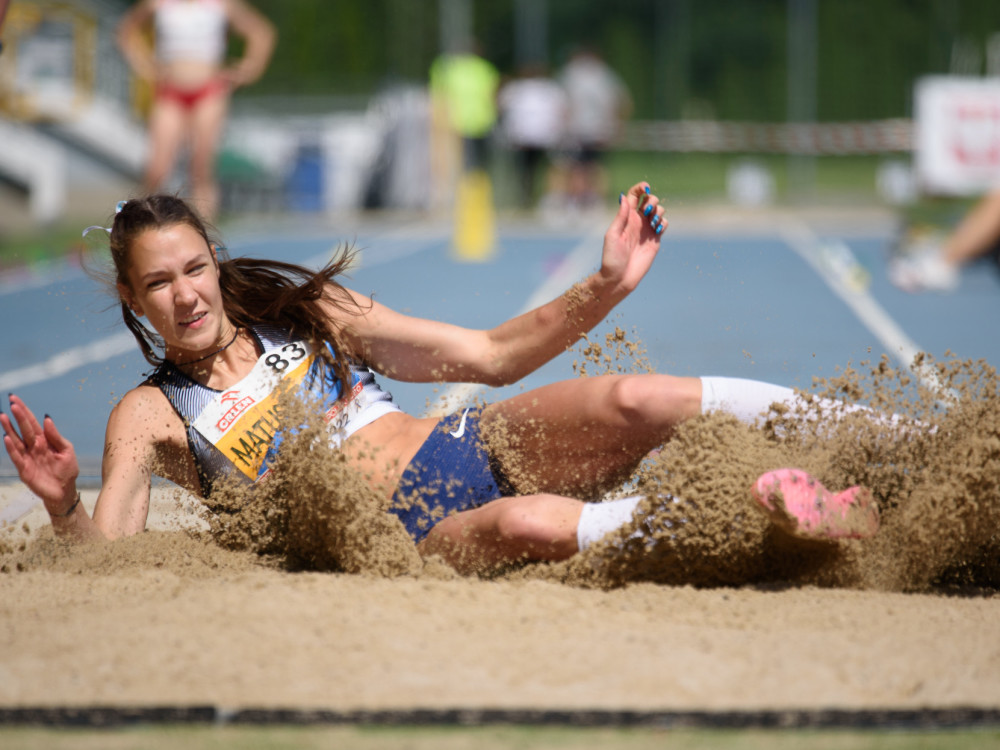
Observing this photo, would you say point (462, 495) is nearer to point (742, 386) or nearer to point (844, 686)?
point (742, 386)

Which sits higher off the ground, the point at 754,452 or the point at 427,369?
the point at 427,369

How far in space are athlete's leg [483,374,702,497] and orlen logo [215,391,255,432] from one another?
0.68 m

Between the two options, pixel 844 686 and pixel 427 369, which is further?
pixel 427 369

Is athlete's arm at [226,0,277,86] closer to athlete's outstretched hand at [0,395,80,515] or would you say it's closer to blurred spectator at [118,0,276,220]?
blurred spectator at [118,0,276,220]

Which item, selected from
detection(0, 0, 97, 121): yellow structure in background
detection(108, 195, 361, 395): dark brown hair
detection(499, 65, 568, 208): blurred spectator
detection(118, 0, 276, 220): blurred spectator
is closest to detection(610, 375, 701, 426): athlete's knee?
detection(108, 195, 361, 395): dark brown hair

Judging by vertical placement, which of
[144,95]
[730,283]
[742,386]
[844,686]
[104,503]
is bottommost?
[844,686]

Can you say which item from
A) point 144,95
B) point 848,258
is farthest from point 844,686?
point 144,95

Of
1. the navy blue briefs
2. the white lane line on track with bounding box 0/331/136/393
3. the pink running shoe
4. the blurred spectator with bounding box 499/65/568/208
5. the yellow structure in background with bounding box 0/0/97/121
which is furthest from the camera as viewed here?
the blurred spectator with bounding box 499/65/568/208

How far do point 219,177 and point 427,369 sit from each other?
1599cm

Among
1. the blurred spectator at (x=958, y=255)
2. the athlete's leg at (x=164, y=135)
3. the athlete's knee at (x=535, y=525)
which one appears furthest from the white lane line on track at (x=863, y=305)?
the athlete's leg at (x=164, y=135)

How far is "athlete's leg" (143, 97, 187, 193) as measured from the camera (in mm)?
9562

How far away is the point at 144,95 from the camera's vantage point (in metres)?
19.1

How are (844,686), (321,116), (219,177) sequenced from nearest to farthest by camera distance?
(844,686) < (219,177) < (321,116)

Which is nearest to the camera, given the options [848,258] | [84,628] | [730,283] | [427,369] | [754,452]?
[84,628]
